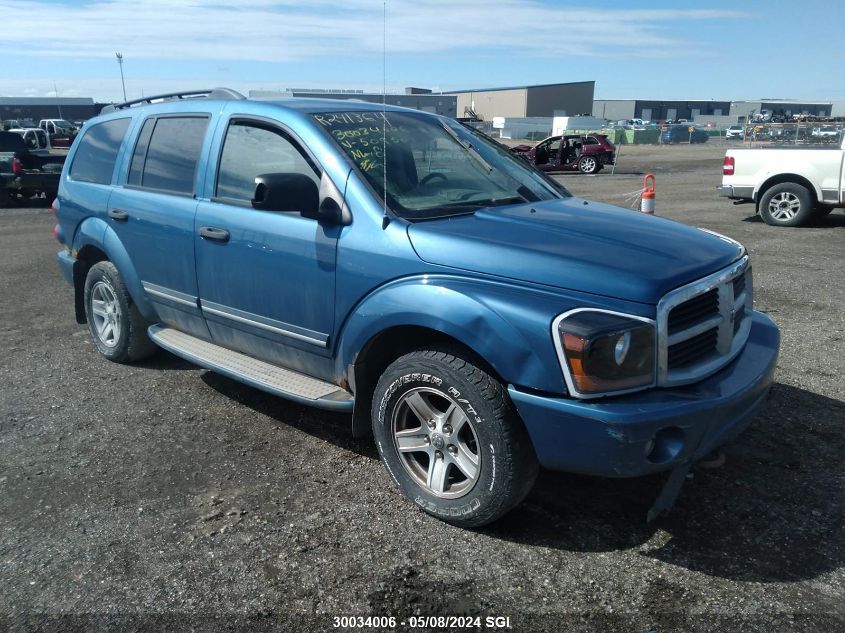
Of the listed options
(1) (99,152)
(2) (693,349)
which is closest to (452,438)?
(2) (693,349)

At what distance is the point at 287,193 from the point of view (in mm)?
3303

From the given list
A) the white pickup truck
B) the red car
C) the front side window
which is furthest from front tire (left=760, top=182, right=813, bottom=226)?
the red car

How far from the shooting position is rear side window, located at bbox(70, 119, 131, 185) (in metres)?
5.07

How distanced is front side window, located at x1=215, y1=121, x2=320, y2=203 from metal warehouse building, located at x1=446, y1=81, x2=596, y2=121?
95.0 meters

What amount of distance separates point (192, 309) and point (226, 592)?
6.71 ft

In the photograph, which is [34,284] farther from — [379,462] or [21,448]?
[379,462]

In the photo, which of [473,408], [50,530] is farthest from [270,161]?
[50,530]

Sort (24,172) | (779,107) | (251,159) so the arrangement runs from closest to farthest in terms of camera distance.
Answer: (251,159)
(24,172)
(779,107)

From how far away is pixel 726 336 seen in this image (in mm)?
3156

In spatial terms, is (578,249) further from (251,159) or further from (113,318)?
(113,318)

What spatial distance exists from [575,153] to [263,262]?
75.6 feet

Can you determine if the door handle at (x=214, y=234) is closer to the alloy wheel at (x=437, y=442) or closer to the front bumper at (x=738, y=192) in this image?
the alloy wheel at (x=437, y=442)

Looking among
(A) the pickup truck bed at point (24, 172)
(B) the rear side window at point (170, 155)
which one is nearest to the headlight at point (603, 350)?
(B) the rear side window at point (170, 155)

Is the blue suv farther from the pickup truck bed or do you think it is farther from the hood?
the pickup truck bed
